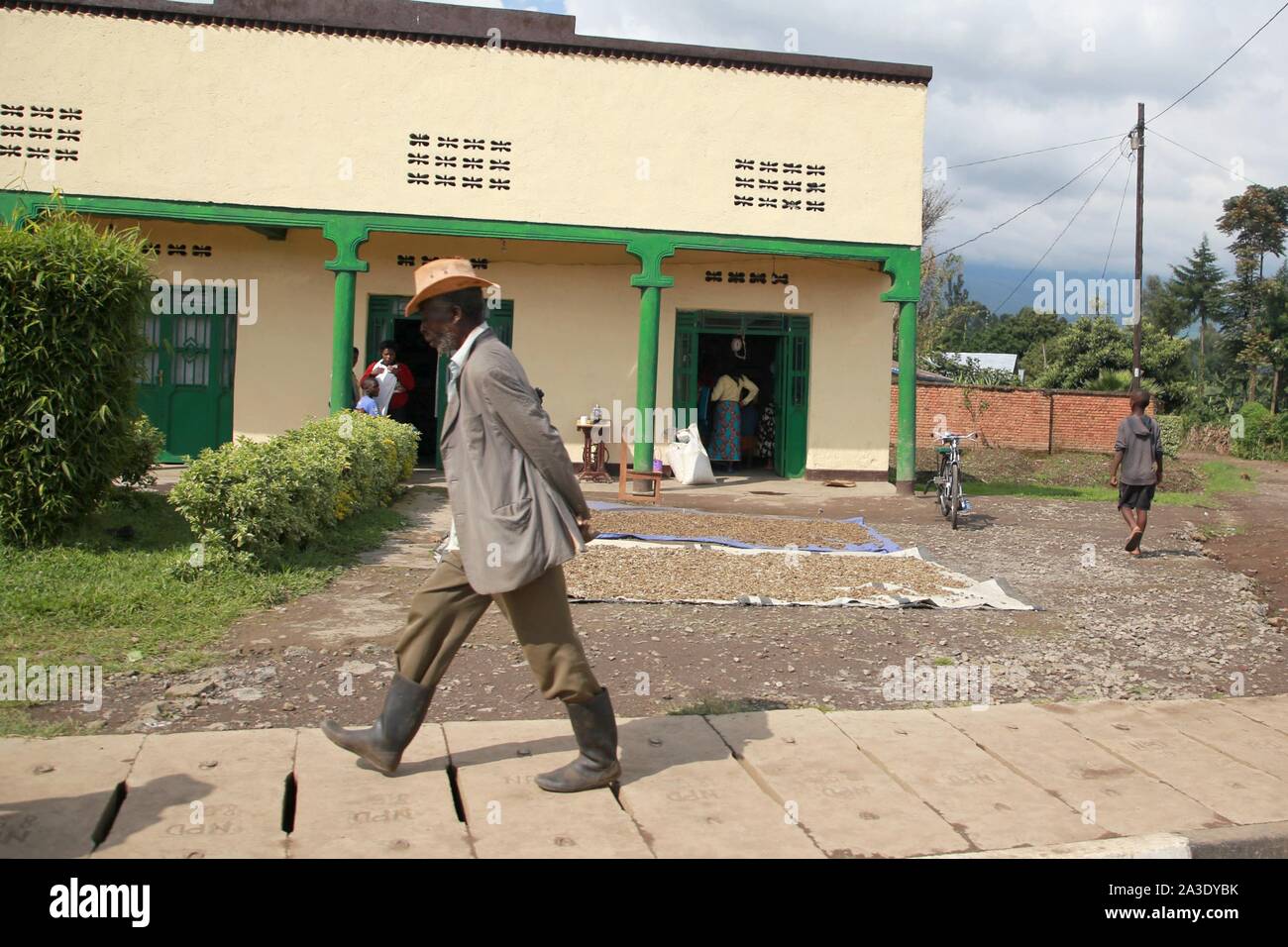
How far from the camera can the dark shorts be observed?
10.5m

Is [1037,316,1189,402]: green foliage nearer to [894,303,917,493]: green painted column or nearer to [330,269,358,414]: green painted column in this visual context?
[894,303,917,493]: green painted column

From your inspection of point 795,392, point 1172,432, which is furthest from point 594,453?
point 1172,432

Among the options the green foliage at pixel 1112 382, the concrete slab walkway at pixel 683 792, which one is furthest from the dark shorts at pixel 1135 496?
the green foliage at pixel 1112 382

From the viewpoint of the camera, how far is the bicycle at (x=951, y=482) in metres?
11.8

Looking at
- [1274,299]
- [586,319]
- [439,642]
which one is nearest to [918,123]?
[586,319]

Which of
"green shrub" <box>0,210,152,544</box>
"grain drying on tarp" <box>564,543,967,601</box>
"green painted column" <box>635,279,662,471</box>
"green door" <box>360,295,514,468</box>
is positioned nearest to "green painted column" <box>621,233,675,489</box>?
"green painted column" <box>635,279,662,471</box>

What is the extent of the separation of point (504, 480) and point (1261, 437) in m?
30.4

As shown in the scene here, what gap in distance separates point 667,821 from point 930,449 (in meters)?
22.1

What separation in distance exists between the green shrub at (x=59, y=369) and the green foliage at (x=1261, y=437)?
28569mm

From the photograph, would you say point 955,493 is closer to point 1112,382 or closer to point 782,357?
point 782,357

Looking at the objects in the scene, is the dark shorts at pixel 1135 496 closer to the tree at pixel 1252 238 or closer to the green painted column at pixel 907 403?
the green painted column at pixel 907 403

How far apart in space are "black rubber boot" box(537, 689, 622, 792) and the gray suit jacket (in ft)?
1.91

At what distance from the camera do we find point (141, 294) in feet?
27.4

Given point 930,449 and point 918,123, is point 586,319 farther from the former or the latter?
point 930,449
